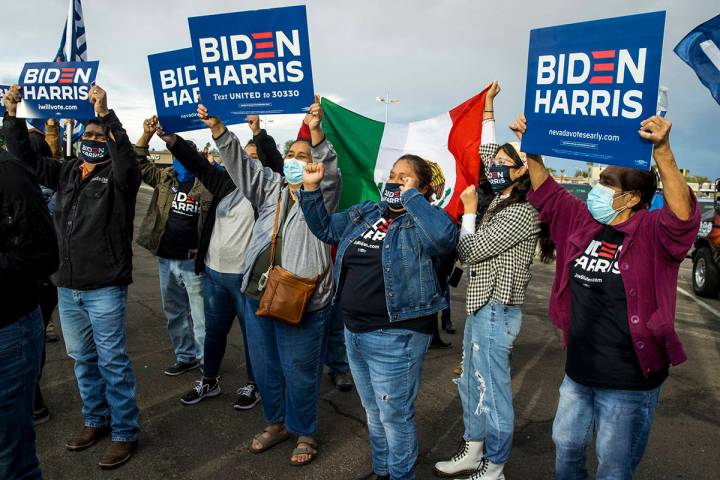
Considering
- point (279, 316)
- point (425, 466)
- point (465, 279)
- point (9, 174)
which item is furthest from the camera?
point (465, 279)

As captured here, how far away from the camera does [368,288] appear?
2.73 meters

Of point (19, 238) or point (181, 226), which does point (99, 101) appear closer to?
point (19, 238)

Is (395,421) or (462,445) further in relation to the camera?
(462,445)

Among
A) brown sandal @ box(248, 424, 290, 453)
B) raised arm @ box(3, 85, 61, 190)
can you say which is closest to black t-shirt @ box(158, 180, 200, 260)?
raised arm @ box(3, 85, 61, 190)

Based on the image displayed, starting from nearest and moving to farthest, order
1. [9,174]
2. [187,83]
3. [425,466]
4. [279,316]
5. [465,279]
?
[9,174] → [279,316] → [425,466] → [187,83] → [465,279]

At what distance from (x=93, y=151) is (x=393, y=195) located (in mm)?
1953

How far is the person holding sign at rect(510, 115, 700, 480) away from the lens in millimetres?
2188

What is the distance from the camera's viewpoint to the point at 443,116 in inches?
169

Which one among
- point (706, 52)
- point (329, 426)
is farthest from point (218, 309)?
point (706, 52)

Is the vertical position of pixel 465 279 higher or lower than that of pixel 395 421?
lower

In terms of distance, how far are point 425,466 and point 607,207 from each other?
6.39 feet

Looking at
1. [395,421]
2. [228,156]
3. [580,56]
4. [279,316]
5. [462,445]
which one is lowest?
[462,445]

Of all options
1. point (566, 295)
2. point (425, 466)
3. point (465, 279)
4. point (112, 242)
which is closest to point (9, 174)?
point (112, 242)

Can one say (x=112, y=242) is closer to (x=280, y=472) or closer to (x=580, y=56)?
(x=280, y=472)
